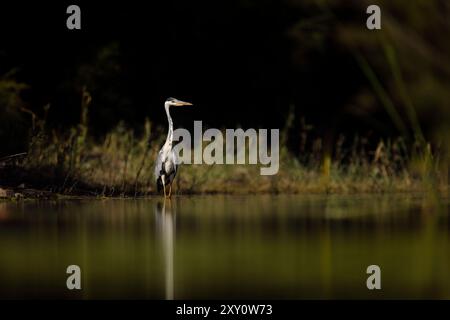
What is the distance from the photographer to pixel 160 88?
75.9 feet

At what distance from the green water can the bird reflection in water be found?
11 mm

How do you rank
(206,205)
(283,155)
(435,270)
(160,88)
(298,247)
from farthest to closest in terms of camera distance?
(160,88)
(283,155)
(206,205)
(298,247)
(435,270)

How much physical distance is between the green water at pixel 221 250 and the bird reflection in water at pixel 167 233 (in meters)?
0.01

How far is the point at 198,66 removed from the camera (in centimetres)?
2331

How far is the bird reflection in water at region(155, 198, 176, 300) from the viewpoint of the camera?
7.62 metres

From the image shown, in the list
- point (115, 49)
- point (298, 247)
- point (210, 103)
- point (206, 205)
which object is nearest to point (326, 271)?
point (298, 247)

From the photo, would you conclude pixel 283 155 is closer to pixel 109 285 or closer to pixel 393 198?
pixel 393 198

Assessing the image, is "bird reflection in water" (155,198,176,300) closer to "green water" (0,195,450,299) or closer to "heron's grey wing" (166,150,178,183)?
"green water" (0,195,450,299)

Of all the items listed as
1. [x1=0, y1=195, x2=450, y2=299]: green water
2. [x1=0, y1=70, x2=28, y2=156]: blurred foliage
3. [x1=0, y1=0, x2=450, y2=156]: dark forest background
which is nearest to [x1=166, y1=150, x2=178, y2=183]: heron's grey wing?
[x1=0, y1=195, x2=450, y2=299]: green water

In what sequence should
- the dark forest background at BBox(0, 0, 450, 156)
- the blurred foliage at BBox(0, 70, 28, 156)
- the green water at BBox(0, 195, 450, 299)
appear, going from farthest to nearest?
the dark forest background at BBox(0, 0, 450, 156)
the blurred foliage at BBox(0, 70, 28, 156)
the green water at BBox(0, 195, 450, 299)

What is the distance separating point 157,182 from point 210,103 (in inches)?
305

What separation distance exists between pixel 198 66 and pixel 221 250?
14.1 metres

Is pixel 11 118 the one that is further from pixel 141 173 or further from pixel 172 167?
pixel 172 167

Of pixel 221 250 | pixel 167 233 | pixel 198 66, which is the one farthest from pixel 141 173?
pixel 221 250
